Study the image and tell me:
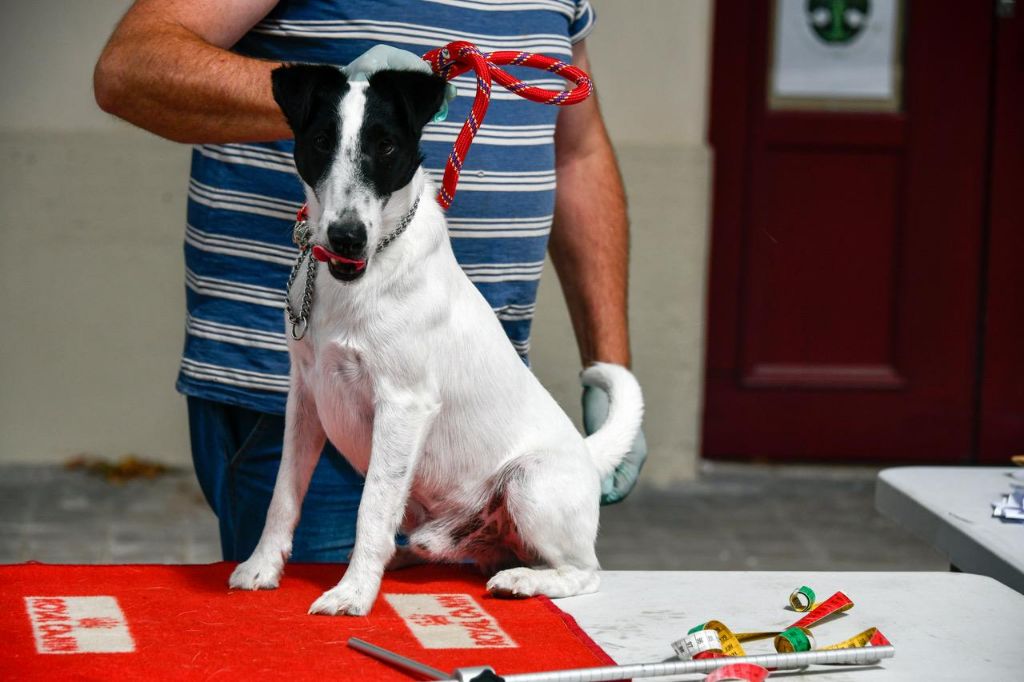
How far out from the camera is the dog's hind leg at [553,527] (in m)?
1.95

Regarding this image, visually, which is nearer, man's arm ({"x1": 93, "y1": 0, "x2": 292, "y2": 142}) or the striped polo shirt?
man's arm ({"x1": 93, "y1": 0, "x2": 292, "y2": 142})

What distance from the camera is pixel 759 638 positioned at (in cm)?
180

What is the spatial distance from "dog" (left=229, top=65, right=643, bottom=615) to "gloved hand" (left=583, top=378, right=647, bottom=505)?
0.70 ft

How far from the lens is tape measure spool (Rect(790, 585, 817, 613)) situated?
1.93 metres

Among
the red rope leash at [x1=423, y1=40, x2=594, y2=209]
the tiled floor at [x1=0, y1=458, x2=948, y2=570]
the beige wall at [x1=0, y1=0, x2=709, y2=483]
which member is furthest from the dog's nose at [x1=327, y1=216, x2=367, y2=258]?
the beige wall at [x1=0, y1=0, x2=709, y2=483]

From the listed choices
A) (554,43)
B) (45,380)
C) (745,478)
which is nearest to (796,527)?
(745,478)

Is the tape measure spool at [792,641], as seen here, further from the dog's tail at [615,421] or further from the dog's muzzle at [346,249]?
the dog's muzzle at [346,249]

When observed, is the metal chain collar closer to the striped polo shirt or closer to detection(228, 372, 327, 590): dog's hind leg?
detection(228, 372, 327, 590): dog's hind leg

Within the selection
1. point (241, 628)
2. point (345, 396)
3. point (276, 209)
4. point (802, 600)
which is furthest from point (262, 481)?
point (802, 600)

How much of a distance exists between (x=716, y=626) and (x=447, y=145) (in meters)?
1.01

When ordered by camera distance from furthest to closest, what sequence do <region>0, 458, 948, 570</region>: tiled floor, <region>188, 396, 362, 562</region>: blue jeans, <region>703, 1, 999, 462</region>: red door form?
<region>703, 1, 999, 462</region>: red door, <region>0, 458, 948, 570</region>: tiled floor, <region>188, 396, 362, 562</region>: blue jeans

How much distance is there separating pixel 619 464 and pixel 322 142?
0.85 metres

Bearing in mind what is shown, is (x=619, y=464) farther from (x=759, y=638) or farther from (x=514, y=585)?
(x=759, y=638)

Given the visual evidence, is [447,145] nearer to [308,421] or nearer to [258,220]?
[258,220]
